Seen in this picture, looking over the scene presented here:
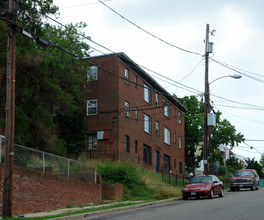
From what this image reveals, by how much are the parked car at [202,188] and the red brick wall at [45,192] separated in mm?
5614

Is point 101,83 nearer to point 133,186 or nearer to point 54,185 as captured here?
point 133,186

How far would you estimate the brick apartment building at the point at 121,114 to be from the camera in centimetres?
3381

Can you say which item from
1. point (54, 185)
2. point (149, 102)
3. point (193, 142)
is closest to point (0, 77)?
point (54, 185)

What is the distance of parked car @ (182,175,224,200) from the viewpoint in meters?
23.8

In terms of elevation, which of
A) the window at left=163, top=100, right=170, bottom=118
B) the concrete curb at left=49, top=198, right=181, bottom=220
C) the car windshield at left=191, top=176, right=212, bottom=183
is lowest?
the concrete curb at left=49, top=198, right=181, bottom=220

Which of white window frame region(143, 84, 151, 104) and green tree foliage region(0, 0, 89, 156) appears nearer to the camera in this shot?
green tree foliage region(0, 0, 89, 156)

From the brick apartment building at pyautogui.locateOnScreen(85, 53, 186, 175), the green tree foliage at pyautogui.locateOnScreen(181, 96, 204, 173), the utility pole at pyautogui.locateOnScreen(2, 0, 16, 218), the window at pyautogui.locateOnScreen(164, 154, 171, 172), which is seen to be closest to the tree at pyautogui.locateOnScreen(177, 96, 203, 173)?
the green tree foliage at pyautogui.locateOnScreen(181, 96, 204, 173)

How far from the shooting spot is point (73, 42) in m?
34.9

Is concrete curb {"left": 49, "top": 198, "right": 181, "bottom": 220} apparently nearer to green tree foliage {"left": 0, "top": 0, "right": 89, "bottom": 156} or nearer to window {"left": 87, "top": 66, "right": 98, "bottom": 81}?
green tree foliage {"left": 0, "top": 0, "right": 89, "bottom": 156}

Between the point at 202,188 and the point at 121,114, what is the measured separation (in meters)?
12.0

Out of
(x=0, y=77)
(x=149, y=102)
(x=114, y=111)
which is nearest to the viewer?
(x=0, y=77)

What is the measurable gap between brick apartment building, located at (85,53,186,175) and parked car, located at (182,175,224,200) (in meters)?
6.63

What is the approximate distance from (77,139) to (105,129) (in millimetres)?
2398

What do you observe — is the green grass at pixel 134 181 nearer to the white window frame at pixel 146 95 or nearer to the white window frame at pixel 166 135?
the white window frame at pixel 146 95
